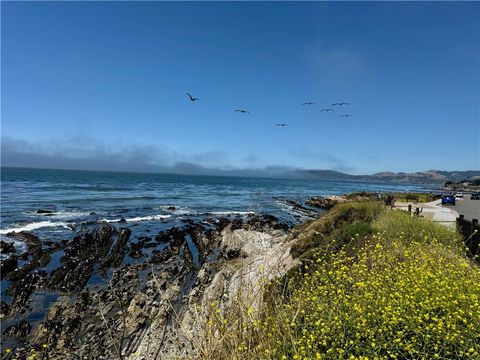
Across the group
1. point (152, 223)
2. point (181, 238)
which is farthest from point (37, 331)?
point (152, 223)

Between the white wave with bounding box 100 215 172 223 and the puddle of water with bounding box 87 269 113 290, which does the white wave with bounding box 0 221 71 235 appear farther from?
the puddle of water with bounding box 87 269 113 290

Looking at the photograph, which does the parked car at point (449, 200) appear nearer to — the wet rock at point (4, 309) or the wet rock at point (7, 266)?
the wet rock at point (7, 266)

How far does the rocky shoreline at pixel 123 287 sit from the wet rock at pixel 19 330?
3 centimetres

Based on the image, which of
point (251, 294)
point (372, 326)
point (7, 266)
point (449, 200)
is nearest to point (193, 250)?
point (7, 266)

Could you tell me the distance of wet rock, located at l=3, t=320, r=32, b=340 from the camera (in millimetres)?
10008

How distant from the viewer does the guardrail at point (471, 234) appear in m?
11.3

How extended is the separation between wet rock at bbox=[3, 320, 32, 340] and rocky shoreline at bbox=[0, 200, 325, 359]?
0.03 m

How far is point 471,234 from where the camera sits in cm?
1134

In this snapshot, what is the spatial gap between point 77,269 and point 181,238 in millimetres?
7895

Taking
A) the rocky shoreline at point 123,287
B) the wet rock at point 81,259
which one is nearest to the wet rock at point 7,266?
the rocky shoreline at point 123,287

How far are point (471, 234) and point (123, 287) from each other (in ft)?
41.6

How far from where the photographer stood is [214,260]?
17.7m

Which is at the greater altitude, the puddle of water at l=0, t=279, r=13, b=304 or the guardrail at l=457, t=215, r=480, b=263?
the guardrail at l=457, t=215, r=480, b=263

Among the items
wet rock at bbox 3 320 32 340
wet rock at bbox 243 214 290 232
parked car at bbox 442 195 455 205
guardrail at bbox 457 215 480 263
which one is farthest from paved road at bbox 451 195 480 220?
wet rock at bbox 3 320 32 340
